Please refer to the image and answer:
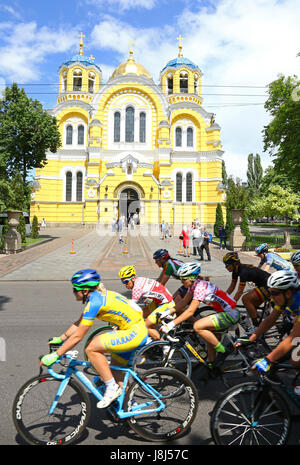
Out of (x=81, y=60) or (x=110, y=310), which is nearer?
(x=110, y=310)

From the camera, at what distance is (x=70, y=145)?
38.8 metres

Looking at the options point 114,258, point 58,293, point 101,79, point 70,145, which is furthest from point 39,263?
point 101,79

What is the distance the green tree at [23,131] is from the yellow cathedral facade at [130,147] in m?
12.1

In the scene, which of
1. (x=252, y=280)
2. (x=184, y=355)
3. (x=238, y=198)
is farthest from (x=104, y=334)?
(x=238, y=198)

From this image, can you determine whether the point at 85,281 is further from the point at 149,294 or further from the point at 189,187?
the point at 189,187

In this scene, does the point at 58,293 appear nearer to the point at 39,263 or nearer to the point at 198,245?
the point at 39,263

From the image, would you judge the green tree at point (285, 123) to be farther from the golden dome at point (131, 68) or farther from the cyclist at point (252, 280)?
the golden dome at point (131, 68)

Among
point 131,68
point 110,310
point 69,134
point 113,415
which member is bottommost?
point 113,415

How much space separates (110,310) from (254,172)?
77203 mm

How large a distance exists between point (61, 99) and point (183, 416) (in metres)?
43.4

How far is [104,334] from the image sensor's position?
3.05 m

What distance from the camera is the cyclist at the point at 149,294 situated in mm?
4281

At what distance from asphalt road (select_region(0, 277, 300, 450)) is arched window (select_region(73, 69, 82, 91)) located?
122 feet

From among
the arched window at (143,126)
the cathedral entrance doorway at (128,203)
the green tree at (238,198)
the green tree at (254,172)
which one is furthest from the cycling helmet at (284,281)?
the green tree at (254,172)
